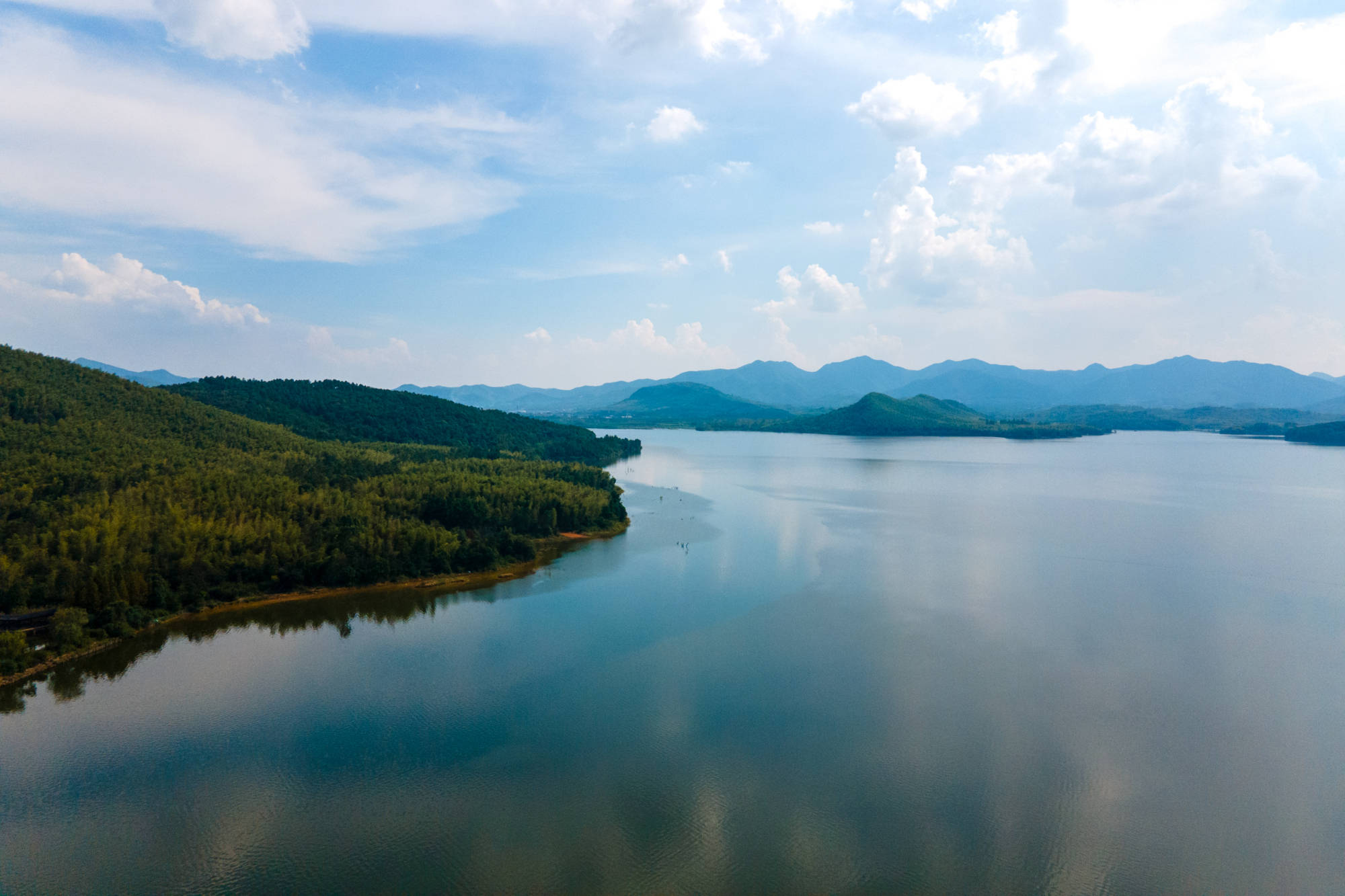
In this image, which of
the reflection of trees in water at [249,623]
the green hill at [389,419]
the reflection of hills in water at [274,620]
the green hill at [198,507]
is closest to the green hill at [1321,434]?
the green hill at [389,419]

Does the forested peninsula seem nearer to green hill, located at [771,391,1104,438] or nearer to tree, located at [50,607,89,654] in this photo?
tree, located at [50,607,89,654]

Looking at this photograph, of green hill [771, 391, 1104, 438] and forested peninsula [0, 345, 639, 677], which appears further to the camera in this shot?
green hill [771, 391, 1104, 438]

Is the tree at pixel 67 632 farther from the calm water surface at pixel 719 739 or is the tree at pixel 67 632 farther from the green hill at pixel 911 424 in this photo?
the green hill at pixel 911 424

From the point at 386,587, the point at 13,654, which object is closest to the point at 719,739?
the point at 386,587

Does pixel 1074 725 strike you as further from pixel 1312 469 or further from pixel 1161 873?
pixel 1312 469

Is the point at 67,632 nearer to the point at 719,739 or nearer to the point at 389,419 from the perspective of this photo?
the point at 719,739

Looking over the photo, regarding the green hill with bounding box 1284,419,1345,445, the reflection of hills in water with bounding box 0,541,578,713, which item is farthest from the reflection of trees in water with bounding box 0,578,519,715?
the green hill with bounding box 1284,419,1345,445
